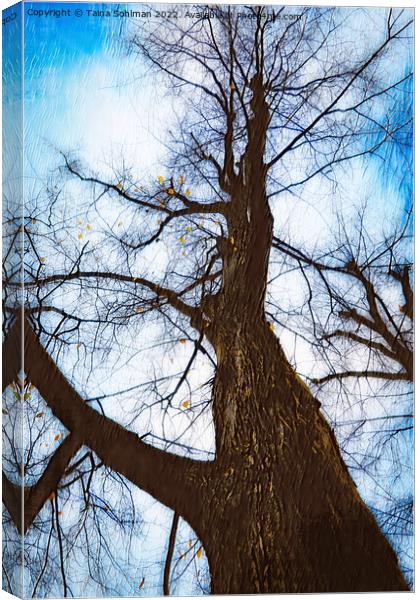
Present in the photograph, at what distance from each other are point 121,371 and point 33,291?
51 centimetres

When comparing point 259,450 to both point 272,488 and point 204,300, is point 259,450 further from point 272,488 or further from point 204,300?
point 204,300

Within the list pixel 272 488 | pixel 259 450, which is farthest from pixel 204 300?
pixel 272 488

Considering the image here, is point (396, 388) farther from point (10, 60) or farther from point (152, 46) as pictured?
point (10, 60)

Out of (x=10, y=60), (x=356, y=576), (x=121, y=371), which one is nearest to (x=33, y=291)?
(x=121, y=371)

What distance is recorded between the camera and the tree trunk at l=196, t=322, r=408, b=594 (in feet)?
19.4

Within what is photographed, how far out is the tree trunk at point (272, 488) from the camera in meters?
5.92

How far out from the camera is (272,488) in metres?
5.95

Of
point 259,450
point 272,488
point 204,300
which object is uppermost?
point 204,300

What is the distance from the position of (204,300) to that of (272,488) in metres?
0.88

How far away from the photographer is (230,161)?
5.95m

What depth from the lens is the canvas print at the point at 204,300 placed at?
230 inches

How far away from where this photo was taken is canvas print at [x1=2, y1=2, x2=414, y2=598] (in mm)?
5836

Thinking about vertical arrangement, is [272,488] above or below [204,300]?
below

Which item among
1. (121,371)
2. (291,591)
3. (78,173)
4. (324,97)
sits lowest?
(291,591)
